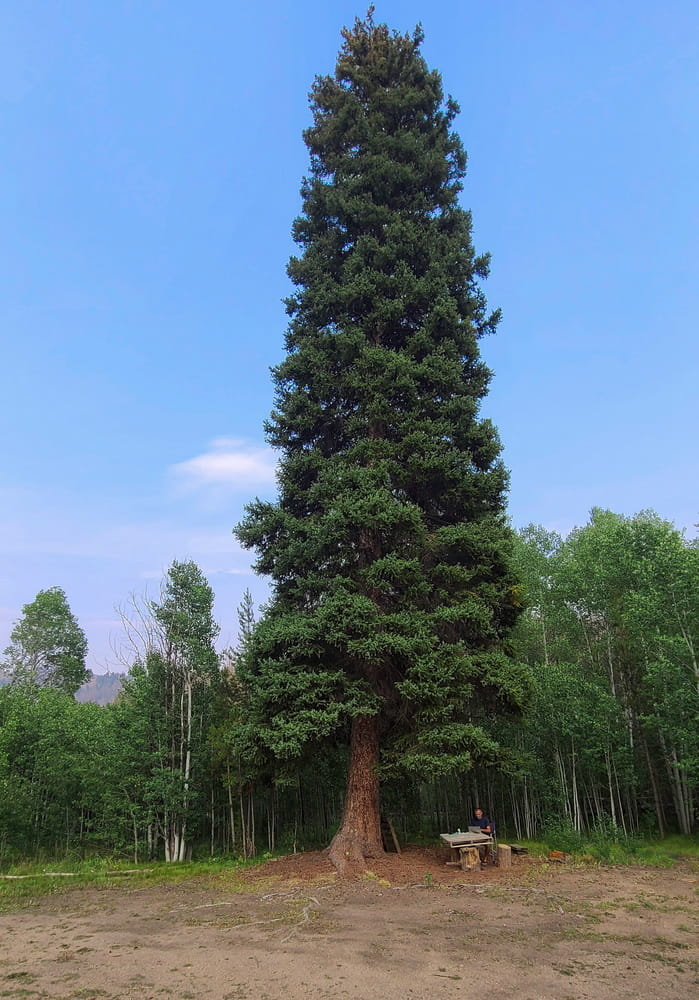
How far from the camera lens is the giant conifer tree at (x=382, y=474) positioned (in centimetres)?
1154

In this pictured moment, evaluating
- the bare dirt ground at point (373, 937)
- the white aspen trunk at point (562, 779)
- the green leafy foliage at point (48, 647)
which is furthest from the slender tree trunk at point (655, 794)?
the green leafy foliage at point (48, 647)

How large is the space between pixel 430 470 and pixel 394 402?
80.8 inches

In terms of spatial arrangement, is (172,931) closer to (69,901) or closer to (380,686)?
(69,901)

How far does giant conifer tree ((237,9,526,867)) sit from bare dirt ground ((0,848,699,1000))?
2.11m

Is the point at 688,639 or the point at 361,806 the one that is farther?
the point at 688,639

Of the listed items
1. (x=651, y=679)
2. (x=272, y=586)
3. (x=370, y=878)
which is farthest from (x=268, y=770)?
(x=651, y=679)

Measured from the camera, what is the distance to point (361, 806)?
12102mm

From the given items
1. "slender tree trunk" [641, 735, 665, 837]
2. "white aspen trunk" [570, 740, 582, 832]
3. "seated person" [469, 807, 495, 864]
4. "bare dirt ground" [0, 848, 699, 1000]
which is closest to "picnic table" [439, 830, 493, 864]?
"seated person" [469, 807, 495, 864]

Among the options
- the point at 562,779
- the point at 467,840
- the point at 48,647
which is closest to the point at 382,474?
the point at 467,840

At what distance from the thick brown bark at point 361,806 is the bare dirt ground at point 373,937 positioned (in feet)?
1.86

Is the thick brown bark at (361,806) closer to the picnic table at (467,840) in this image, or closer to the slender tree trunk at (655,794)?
the picnic table at (467,840)

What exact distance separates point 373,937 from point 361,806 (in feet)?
16.6

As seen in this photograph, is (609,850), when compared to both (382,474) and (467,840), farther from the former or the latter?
(382,474)

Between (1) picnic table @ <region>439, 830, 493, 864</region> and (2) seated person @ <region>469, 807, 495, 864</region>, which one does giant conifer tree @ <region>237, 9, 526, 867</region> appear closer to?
(1) picnic table @ <region>439, 830, 493, 864</region>
